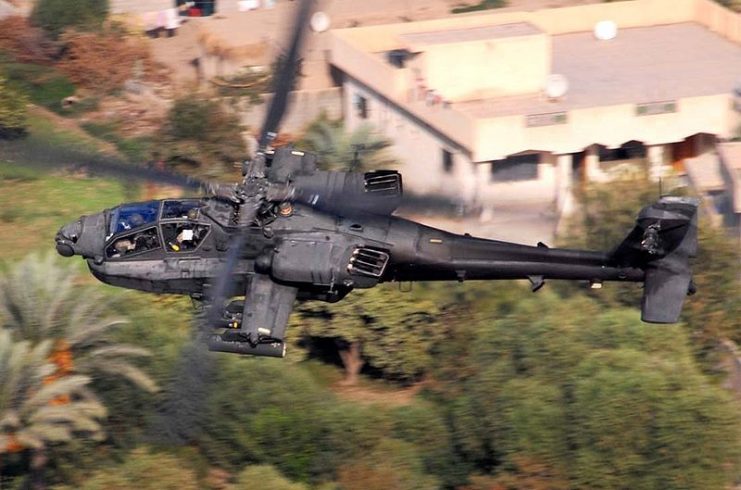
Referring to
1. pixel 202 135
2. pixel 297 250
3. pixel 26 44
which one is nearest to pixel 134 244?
pixel 297 250

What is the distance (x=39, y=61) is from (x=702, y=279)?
24609 millimetres

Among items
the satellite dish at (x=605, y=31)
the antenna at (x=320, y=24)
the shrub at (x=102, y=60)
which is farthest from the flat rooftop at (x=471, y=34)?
the shrub at (x=102, y=60)

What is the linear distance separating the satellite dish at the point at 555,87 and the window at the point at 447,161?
3293 mm

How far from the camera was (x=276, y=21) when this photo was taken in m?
49.6

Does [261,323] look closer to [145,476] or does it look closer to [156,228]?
[156,228]

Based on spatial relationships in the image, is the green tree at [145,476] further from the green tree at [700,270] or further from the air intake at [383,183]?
the green tree at [700,270]

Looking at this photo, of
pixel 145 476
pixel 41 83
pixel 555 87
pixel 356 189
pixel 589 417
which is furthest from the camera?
→ pixel 41 83

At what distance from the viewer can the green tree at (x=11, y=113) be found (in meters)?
41.5

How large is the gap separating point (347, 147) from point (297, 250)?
57.8 ft

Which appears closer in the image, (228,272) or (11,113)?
(228,272)

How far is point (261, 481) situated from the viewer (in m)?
25.0

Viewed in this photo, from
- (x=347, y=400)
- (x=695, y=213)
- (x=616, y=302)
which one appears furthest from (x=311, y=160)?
(x=616, y=302)

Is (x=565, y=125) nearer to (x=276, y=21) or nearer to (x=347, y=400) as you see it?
(x=347, y=400)

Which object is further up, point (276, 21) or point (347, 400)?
point (276, 21)
